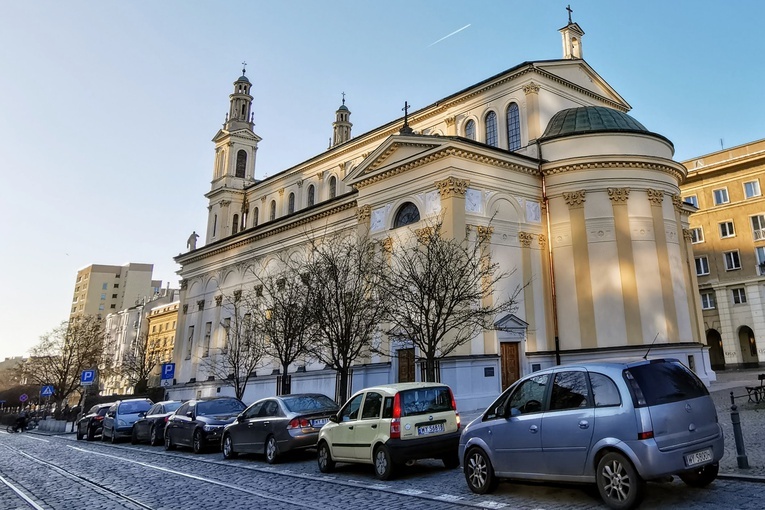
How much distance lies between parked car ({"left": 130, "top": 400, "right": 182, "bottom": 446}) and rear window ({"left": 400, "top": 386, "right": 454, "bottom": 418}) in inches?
496

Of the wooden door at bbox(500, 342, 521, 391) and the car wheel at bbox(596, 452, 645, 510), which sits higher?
the wooden door at bbox(500, 342, 521, 391)

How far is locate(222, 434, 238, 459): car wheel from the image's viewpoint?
1389 centimetres

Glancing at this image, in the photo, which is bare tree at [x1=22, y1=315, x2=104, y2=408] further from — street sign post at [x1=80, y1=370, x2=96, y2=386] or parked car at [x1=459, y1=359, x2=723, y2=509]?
parked car at [x1=459, y1=359, x2=723, y2=509]

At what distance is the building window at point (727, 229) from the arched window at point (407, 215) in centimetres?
2670

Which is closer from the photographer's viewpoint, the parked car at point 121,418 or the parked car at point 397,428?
the parked car at point 397,428

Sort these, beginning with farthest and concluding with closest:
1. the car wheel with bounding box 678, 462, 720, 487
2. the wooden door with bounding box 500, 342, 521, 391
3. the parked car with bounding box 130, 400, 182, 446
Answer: the wooden door with bounding box 500, 342, 521, 391
the parked car with bounding box 130, 400, 182, 446
the car wheel with bounding box 678, 462, 720, 487

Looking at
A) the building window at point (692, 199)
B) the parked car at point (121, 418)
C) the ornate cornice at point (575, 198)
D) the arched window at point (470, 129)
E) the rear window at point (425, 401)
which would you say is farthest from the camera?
the building window at point (692, 199)

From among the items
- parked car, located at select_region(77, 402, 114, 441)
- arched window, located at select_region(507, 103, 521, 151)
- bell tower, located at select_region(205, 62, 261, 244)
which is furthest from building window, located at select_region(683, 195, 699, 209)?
parked car, located at select_region(77, 402, 114, 441)

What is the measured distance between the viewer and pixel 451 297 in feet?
52.6

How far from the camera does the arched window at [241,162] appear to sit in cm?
4662

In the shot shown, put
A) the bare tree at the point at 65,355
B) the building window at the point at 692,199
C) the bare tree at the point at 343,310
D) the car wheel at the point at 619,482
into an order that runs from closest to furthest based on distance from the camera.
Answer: the car wheel at the point at 619,482 → the bare tree at the point at 343,310 → the building window at the point at 692,199 → the bare tree at the point at 65,355

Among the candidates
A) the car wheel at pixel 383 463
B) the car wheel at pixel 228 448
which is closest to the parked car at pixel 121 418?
the car wheel at pixel 228 448

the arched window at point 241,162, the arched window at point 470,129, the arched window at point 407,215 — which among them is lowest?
the arched window at point 407,215

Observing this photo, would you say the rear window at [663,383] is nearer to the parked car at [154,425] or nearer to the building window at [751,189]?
the parked car at [154,425]
